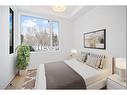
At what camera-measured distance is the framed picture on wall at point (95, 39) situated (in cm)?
320

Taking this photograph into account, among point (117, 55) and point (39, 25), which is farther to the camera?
point (39, 25)

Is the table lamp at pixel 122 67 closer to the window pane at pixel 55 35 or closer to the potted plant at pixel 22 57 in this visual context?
the potted plant at pixel 22 57

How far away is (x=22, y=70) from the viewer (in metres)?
4.01

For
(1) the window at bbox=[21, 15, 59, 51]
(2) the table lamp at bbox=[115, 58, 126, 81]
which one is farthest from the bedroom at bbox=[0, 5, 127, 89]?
(2) the table lamp at bbox=[115, 58, 126, 81]

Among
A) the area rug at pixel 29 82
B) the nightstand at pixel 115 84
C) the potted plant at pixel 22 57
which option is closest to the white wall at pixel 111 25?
the nightstand at pixel 115 84

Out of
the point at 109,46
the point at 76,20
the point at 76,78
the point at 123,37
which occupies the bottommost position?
the point at 76,78

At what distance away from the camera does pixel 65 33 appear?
18.2 ft

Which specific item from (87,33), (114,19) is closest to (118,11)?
(114,19)

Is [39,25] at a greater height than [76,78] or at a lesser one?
greater

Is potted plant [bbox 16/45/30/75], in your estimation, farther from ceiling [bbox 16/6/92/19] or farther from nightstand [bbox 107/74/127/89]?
nightstand [bbox 107/74/127/89]

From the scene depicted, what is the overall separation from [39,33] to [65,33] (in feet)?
4.30
